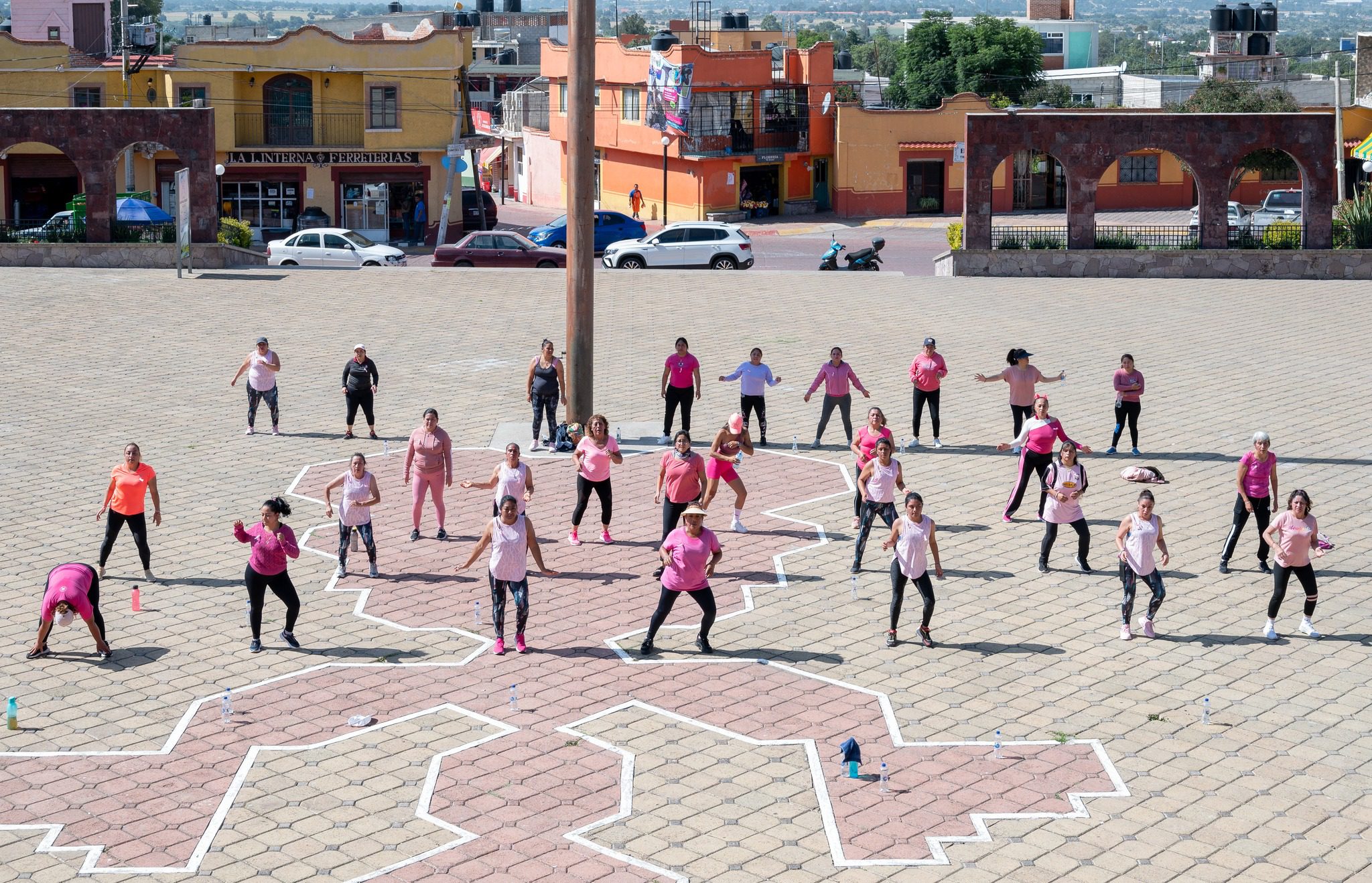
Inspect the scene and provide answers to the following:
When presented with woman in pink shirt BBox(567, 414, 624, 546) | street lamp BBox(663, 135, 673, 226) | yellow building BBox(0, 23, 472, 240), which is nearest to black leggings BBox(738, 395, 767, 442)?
woman in pink shirt BBox(567, 414, 624, 546)

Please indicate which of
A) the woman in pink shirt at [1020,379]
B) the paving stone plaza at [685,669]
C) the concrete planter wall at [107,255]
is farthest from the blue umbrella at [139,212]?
the woman in pink shirt at [1020,379]

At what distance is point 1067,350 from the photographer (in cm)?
2767

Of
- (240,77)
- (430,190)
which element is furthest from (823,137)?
(240,77)

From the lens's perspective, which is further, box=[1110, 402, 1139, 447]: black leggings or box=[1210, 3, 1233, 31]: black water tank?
box=[1210, 3, 1233, 31]: black water tank

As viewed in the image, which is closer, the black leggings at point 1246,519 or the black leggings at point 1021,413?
the black leggings at point 1246,519

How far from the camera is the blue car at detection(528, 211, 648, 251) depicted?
47469mm

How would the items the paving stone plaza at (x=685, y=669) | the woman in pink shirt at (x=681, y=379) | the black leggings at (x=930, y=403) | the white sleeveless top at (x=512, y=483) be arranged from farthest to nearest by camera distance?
the black leggings at (x=930, y=403)
the woman in pink shirt at (x=681, y=379)
the white sleeveless top at (x=512, y=483)
the paving stone plaza at (x=685, y=669)

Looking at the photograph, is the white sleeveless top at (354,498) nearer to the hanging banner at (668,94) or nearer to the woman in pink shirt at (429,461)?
the woman in pink shirt at (429,461)

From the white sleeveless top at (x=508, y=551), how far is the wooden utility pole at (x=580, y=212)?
284 inches

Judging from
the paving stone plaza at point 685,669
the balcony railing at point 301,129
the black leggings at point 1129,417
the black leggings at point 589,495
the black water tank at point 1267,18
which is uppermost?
the black water tank at point 1267,18

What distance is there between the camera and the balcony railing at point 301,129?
53.9 m

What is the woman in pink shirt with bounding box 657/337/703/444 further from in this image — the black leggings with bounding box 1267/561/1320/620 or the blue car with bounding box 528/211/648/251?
the blue car with bounding box 528/211/648/251

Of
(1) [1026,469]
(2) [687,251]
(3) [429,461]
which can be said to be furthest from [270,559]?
(2) [687,251]

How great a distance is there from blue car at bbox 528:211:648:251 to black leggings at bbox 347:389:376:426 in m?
25.8
